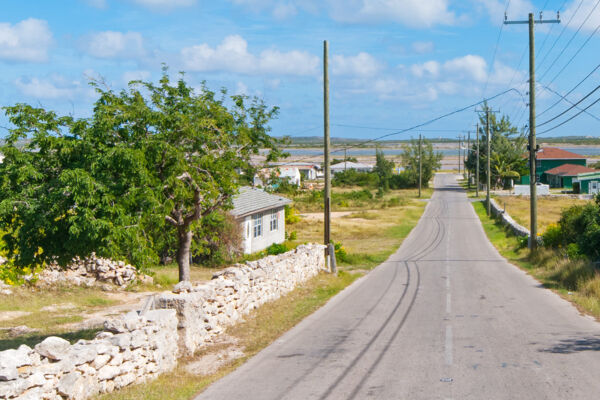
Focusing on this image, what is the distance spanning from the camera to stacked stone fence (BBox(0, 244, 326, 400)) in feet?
23.0

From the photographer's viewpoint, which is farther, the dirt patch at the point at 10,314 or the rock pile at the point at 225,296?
the dirt patch at the point at 10,314

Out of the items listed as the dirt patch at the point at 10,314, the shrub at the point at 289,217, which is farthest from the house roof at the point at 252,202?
the dirt patch at the point at 10,314

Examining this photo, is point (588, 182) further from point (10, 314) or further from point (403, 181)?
point (10, 314)

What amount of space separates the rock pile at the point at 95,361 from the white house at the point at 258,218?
21.1 m

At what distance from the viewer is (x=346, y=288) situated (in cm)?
2064

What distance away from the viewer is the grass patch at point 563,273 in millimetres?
16875

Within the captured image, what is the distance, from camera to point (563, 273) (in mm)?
21234

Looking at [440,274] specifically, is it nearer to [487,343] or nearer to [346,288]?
[346,288]

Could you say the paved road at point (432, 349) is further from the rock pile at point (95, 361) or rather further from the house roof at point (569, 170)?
the house roof at point (569, 170)

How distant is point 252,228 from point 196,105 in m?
21.0

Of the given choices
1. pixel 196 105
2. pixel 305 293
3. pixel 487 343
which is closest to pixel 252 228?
pixel 305 293

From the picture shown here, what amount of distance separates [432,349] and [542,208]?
5293cm

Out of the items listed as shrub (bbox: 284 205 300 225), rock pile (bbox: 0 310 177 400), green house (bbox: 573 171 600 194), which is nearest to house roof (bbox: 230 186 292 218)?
shrub (bbox: 284 205 300 225)

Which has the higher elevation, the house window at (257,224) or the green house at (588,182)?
the green house at (588,182)
